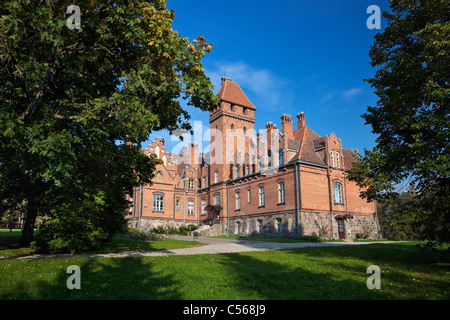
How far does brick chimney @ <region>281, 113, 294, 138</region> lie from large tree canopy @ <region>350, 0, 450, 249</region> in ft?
73.9

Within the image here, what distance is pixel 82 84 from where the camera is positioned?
10.2m

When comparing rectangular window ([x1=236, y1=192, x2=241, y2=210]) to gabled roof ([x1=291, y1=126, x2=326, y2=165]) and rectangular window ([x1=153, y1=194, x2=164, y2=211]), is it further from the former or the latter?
rectangular window ([x1=153, y1=194, x2=164, y2=211])

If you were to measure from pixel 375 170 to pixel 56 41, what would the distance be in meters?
11.1

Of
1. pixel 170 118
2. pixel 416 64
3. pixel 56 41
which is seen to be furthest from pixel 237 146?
pixel 56 41

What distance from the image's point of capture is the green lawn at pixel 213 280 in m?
6.02

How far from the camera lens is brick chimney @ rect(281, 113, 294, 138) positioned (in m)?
35.1

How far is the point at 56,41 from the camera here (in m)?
7.62

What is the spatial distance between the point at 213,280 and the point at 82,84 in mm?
7930

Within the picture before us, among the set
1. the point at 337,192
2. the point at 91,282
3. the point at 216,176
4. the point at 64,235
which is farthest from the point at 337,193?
the point at 91,282

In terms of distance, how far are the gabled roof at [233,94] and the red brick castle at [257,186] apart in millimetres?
176

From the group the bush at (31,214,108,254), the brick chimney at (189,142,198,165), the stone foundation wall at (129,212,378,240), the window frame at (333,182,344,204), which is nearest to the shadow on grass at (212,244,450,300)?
the bush at (31,214,108,254)

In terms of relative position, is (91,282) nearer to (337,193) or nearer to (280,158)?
(280,158)

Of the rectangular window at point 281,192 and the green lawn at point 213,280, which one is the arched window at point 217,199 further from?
the green lawn at point 213,280
